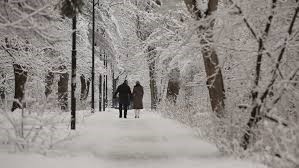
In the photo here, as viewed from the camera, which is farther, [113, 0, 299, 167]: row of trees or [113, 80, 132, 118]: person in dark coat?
[113, 80, 132, 118]: person in dark coat

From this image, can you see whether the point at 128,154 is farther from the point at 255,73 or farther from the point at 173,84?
the point at 173,84

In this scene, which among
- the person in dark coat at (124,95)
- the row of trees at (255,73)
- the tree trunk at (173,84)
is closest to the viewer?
the row of trees at (255,73)

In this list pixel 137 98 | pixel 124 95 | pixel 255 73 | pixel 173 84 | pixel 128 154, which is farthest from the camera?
pixel 173 84

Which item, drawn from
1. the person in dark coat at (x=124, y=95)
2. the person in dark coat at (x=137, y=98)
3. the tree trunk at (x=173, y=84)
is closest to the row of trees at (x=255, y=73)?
the person in dark coat at (x=124, y=95)

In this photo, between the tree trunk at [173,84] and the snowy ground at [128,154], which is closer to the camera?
the snowy ground at [128,154]

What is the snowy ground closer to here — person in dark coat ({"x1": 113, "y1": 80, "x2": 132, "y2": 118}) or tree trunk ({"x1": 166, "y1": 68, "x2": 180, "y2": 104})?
person in dark coat ({"x1": 113, "y1": 80, "x2": 132, "y2": 118})

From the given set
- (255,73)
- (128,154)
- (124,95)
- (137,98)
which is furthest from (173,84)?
(255,73)

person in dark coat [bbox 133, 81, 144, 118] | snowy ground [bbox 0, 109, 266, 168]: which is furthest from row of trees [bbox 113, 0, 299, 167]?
person in dark coat [bbox 133, 81, 144, 118]

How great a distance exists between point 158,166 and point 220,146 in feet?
6.33

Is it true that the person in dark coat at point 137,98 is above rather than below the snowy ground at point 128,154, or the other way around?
above

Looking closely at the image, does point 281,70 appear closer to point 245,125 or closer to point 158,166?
point 245,125

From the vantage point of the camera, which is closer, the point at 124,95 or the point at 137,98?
the point at 124,95

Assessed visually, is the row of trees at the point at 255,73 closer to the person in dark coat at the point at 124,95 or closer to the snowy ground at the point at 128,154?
the snowy ground at the point at 128,154

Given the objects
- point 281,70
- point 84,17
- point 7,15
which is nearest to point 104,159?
point 7,15
